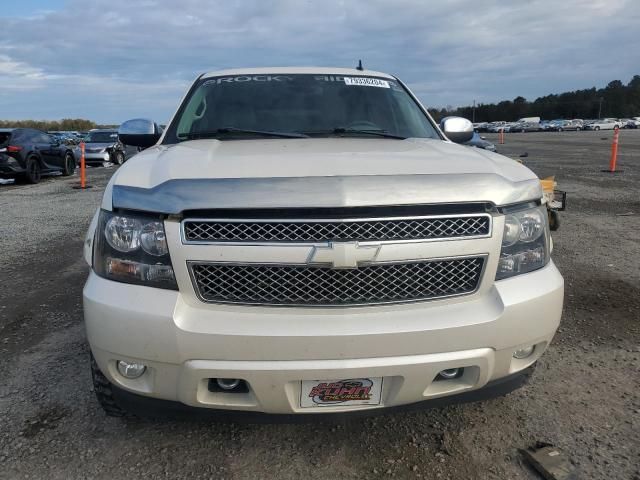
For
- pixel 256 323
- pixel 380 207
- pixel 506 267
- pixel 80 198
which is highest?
pixel 380 207

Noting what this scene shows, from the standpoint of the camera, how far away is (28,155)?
13.9m

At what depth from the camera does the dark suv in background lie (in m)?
13.3

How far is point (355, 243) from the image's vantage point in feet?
6.17

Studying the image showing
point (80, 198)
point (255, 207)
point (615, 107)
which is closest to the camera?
point (255, 207)

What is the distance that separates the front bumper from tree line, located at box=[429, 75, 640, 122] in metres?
105

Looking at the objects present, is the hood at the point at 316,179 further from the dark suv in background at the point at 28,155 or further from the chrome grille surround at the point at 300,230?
the dark suv in background at the point at 28,155

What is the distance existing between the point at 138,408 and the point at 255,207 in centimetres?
98

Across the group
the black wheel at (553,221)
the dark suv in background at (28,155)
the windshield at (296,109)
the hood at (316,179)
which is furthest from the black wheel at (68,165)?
the hood at (316,179)

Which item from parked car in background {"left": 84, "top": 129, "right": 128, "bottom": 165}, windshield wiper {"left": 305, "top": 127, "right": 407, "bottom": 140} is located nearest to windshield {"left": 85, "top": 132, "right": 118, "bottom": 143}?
parked car in background {"left": 84, "top": 129, "right": 128, "bottom": 165}

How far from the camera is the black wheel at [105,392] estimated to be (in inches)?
88.0

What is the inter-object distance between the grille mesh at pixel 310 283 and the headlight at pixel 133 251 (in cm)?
14

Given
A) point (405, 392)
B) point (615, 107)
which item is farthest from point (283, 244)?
point (615, 107)

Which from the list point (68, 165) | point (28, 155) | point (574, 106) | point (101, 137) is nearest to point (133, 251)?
point (28, 155)

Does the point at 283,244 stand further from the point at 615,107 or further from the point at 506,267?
the point at 615,107
